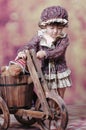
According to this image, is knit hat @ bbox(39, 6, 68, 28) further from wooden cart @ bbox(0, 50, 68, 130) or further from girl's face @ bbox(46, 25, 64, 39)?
wooden cart @ bbox(0, 50, 68, 130)

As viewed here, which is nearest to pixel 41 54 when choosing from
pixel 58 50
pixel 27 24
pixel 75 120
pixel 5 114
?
pixel 58 50

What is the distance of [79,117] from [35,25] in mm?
653

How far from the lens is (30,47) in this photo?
2.18 metres

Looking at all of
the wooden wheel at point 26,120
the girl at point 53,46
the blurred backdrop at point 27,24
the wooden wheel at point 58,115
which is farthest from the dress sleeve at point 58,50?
the blurred backdrop at point 27,24

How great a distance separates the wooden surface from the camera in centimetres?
229


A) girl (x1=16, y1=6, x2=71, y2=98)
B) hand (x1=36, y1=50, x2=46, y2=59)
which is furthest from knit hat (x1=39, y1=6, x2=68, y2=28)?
hand (x1=36, y1=50, x2=46, y2=59)

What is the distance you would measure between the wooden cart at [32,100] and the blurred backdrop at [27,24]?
697mm

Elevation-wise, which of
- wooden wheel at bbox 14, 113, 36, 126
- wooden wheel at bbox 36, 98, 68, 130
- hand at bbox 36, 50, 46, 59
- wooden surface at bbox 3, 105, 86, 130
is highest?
hand at bbox 36, 50, 46, 59

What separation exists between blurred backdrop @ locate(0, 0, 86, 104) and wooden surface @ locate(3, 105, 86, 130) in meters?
0.26

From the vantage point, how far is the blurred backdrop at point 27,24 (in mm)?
2844

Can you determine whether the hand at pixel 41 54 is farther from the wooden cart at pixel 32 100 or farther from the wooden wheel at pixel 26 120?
the wooden wheel at pixel 26 120

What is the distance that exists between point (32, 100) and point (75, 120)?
338 millimetres

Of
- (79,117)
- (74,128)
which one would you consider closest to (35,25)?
(79,117)

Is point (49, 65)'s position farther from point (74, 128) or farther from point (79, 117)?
point (79, 117)
